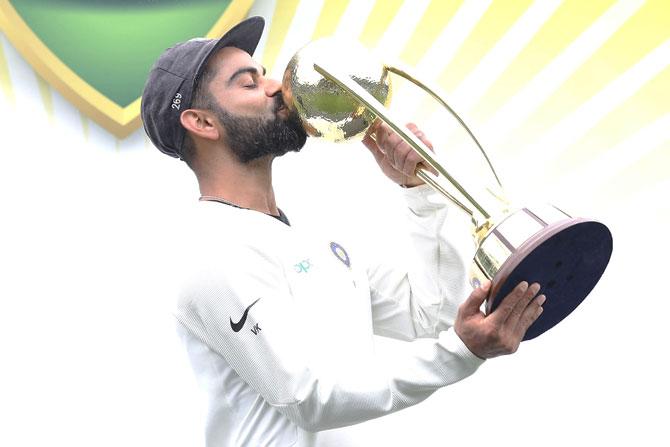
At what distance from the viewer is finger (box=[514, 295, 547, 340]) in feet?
3.91

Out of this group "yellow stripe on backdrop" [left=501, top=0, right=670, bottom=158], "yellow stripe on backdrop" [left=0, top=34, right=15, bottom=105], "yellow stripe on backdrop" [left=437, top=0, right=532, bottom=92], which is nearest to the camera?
"yellow stripe on backdrop" [left=501, top=0, right=670, bottom=158]

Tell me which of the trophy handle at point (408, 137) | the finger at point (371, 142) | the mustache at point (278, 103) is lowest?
the mustache at point (278, 103)

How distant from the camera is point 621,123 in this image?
1907 mm

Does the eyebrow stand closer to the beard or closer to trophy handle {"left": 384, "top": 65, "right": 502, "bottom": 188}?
the beard

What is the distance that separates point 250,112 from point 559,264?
62cm

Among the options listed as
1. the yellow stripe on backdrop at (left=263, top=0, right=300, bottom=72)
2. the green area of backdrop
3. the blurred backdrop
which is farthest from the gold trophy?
the green area of backdrop

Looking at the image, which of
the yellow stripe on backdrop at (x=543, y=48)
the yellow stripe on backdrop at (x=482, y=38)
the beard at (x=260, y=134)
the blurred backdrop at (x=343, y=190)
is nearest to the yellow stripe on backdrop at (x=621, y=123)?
the blurred backdrop at (x=343, y=190)

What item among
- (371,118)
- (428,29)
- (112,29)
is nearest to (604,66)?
(428,29)

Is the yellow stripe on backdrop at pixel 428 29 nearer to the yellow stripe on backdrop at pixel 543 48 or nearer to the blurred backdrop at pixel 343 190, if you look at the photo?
the blurred backdrop at pixel 343 190

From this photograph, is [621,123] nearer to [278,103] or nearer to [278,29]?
[278,103]

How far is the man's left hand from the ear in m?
0.25

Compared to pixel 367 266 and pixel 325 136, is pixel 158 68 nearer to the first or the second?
pixel 325 136

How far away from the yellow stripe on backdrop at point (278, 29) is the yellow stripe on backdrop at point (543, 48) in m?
0.49

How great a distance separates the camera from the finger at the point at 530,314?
1.19m
